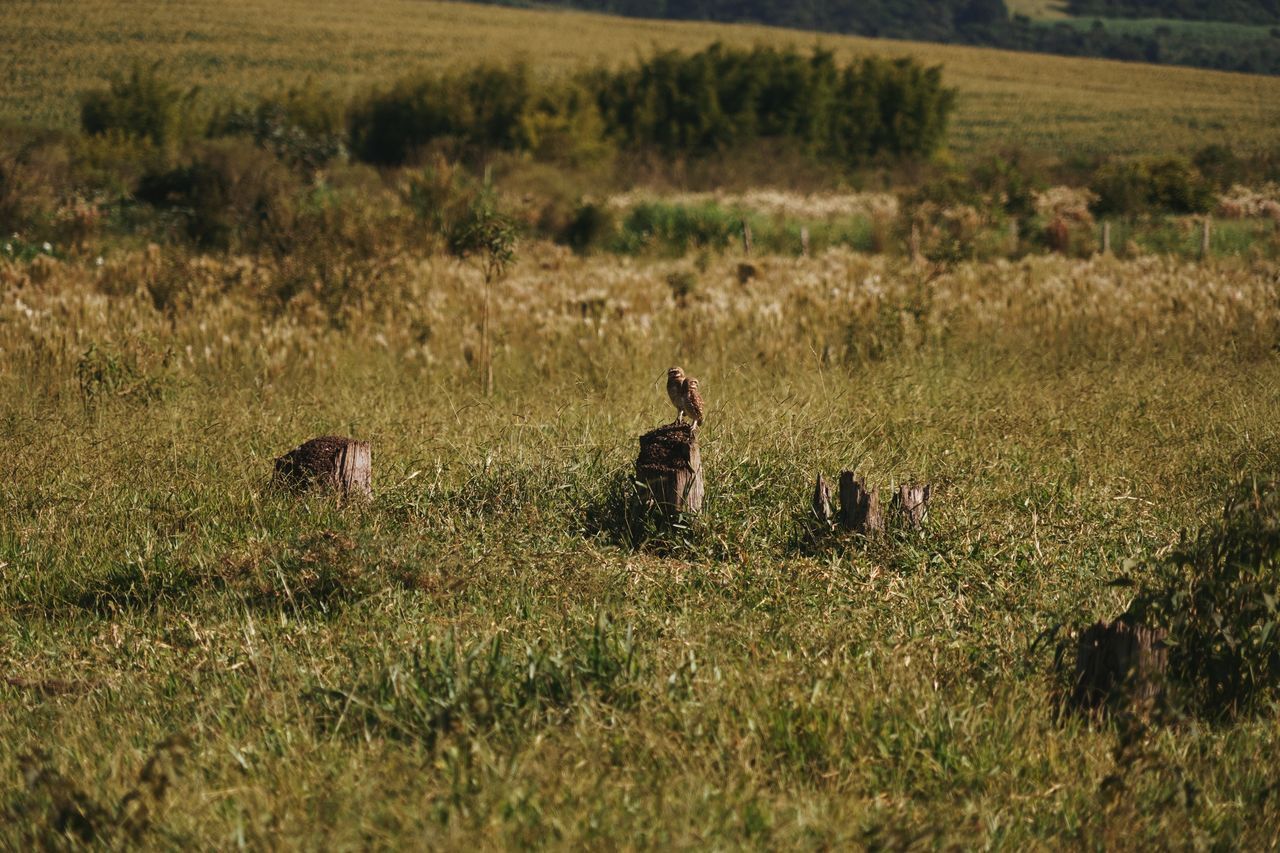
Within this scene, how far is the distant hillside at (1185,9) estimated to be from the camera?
523ft

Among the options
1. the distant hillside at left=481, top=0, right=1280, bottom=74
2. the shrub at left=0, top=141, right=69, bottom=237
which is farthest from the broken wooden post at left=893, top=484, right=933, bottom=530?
the distant hillside at left=481, top=0, right=1280, bottom=74

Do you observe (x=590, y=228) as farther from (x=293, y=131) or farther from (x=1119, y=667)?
(x=1119, y=667)

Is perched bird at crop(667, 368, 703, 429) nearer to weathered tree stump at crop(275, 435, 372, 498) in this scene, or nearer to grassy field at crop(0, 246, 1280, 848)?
grassy field at crop(0, 246, 1280, 848)

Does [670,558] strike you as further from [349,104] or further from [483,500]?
[349,104]

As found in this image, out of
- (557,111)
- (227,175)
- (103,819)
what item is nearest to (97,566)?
(103,819)

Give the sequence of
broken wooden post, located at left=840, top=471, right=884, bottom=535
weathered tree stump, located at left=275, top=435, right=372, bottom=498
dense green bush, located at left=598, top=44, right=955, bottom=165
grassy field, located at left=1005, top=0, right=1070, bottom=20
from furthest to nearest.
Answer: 1. grassy field, located at left=1005, top=0, right=1070, bottom=20
2. dense green bush, located at left=598, top=44, right=955, bottom=165
3. weathered tree stump, located at left=275, top=435, right=372, bottom=498
4. broken wooden post, located at left=840, top=471, right=884, bottom=535

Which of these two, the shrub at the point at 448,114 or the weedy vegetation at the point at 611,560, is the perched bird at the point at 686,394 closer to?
the weedy vegetation at the point at 611,560

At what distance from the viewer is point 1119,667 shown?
3248 millimetres

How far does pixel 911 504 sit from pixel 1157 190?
25569 millimetres

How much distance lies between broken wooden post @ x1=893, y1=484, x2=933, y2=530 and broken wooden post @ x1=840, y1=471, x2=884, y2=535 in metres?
0.09

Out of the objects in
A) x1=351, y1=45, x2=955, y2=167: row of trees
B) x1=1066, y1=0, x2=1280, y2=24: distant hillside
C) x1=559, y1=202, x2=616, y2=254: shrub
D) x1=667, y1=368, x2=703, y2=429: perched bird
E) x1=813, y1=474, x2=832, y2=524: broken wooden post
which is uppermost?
x1=1066, y1=0, x2=1280, y2=24: distant hillside

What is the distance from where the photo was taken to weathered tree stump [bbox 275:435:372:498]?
207 inches

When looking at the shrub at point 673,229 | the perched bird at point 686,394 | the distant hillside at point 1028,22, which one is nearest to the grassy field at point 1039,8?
the distant hillside at point 1028,22

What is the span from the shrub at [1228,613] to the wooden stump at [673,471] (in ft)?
6.18
